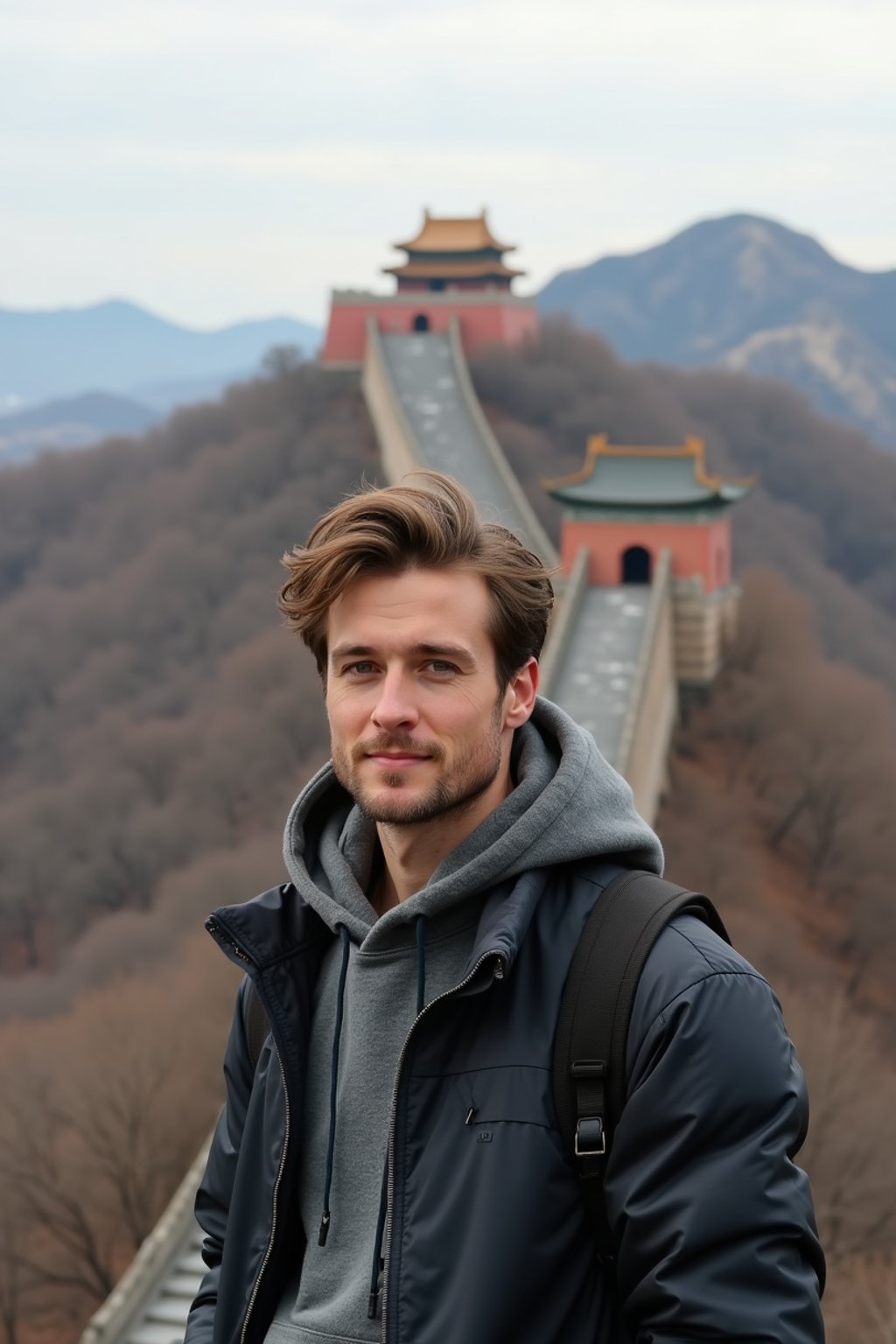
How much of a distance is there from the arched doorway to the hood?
68.9 ft

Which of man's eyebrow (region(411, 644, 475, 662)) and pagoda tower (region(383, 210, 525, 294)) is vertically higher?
pagoda tower (region(383, 210, 525, 294))

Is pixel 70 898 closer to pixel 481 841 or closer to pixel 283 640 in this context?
pixel 283 640

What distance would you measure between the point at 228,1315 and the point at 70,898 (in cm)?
2695

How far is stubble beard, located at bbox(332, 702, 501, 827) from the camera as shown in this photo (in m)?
2.40

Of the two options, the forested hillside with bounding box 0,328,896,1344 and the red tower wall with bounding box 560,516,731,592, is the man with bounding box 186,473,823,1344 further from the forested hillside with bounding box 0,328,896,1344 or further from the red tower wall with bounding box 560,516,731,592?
the red tower wall with bounding box 560,516,731,592

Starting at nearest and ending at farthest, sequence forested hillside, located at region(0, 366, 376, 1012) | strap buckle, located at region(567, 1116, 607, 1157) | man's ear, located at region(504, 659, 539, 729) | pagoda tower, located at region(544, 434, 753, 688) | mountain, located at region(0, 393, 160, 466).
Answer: strap buckle, located at region(567, 1116, 607, 1157)
man's ear, located at region(504, 659, 539, 729)
pagoda tower, located at region(544, 434, 753, 688)
forested hillside, located at region(0, 366, 376, 1012)
mountain, located at region(0, 393, 160, 466)

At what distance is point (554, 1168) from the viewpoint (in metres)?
2.11

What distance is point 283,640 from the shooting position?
31688 mm

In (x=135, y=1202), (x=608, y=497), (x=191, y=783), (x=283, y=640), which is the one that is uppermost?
(x=608, y=497)

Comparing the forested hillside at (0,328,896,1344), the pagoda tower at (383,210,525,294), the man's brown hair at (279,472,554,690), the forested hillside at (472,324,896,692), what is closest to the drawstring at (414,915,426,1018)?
the man's brown hair at (279,472,554,690)

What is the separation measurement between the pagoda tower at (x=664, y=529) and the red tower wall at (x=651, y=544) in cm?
1

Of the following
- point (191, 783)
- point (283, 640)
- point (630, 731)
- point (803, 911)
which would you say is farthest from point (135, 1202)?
point (283, 640)

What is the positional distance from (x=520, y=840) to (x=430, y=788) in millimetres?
156

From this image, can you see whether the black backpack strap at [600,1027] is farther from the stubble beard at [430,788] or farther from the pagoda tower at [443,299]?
the pagoda tower at [443,299]
